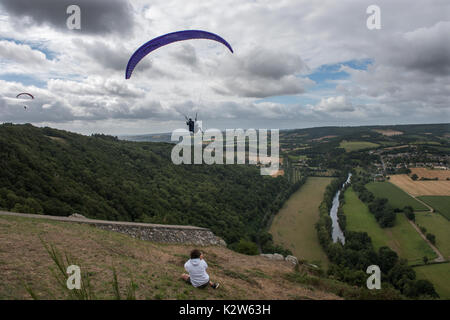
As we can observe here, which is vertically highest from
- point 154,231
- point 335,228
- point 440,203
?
point 154,231

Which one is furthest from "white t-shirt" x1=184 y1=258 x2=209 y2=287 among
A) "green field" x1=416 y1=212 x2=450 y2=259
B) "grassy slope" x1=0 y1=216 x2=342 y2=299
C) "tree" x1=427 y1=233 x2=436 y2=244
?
"tree" x1=427 y1=233 x2=436 y2=244

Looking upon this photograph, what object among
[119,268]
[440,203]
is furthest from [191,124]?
[440,203]

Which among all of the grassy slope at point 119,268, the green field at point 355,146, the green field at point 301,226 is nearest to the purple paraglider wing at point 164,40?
the grassy slope at point 119,268

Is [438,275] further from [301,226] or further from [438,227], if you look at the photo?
[301,226]

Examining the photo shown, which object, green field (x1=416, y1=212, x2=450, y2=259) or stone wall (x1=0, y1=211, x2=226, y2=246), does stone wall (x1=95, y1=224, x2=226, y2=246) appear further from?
green field (x1=416, y1=212, x2=450, y2=259)

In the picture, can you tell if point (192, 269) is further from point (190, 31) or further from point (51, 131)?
point (51, 131)

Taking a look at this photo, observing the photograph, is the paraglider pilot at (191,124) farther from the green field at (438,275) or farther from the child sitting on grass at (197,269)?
the green field at (438,275)
